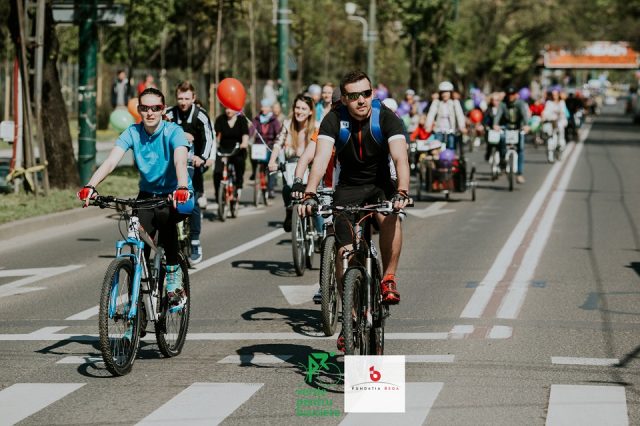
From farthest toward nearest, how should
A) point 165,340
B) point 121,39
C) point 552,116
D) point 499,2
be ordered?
point 499,2
point 121,39
point 552,116
point 165,340

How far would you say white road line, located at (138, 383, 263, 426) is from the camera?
6.94 m

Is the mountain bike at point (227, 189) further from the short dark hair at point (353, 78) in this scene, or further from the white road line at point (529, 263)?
the short dark hair at point (353, 78)

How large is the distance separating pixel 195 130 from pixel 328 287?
5271 millimetres

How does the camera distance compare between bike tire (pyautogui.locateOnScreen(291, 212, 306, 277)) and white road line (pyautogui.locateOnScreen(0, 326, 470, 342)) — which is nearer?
white road line (pyautogui.locateOnScreen(0, 326, 470, 342))

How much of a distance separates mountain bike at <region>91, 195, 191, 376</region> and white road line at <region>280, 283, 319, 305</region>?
2.52 m

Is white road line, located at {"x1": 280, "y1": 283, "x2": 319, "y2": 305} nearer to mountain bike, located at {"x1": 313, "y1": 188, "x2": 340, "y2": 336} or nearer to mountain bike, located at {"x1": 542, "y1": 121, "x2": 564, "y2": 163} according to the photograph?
mountain bike, located at {"x1": 313, "y1": 188, "x2": 340, "y2": 336}

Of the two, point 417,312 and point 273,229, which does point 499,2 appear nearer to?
point 273,229

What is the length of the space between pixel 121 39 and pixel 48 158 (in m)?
29.4

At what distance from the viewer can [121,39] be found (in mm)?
50625

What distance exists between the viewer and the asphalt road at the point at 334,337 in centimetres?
727

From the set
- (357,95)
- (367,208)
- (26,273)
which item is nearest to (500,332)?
(367,208)

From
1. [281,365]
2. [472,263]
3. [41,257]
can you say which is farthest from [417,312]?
[41,257]

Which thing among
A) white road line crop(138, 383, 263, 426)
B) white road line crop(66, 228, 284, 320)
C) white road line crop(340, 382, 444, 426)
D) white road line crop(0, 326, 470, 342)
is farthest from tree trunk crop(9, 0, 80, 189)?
white road line crop(340, 382, 444, 426)

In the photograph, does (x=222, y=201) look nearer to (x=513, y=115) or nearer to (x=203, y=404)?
(x=513, y=115)
